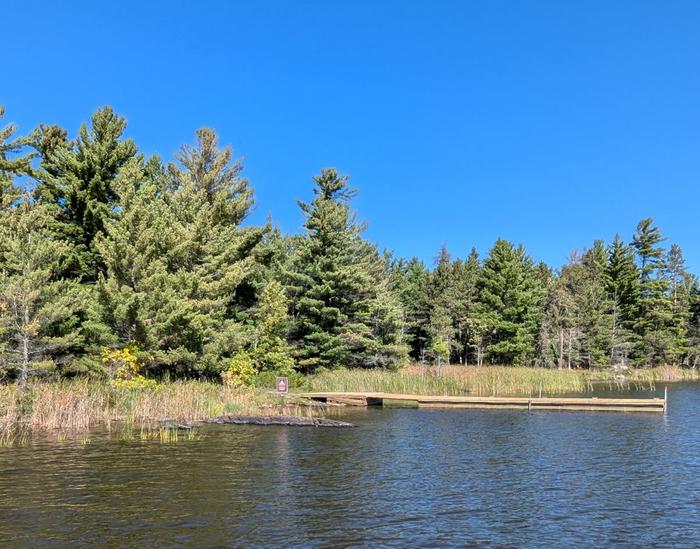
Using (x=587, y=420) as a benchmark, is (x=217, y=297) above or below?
above

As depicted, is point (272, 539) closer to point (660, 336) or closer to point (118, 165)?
point (118, 165)

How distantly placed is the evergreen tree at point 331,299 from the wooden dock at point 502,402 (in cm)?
833

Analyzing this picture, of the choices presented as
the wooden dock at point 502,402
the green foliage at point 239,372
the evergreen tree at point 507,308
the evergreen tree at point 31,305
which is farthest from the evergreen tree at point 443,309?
the evergreen tree at point 31,305

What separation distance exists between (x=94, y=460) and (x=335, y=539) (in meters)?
9.25

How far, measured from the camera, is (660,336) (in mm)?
77500

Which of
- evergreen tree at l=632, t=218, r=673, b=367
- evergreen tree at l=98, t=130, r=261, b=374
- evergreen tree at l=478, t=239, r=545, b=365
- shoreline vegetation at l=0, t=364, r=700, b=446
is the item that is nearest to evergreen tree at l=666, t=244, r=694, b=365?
evergreen tree at l=632, t=218, r=673, b=367

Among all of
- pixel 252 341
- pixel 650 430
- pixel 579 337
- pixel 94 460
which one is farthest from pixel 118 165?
pixel 579 337

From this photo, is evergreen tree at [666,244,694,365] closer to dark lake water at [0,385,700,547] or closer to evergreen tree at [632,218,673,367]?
evergreen tree at [632,218,673,367]

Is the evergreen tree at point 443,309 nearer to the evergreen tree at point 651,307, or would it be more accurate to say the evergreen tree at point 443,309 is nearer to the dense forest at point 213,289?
the dense forest at point 213,289

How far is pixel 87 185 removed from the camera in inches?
1467

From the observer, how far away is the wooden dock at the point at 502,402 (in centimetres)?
3272

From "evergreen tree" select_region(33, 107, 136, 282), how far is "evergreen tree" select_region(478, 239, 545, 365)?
145ft

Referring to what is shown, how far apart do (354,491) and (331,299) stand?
3163cm

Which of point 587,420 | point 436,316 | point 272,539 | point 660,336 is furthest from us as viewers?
point 660,336
